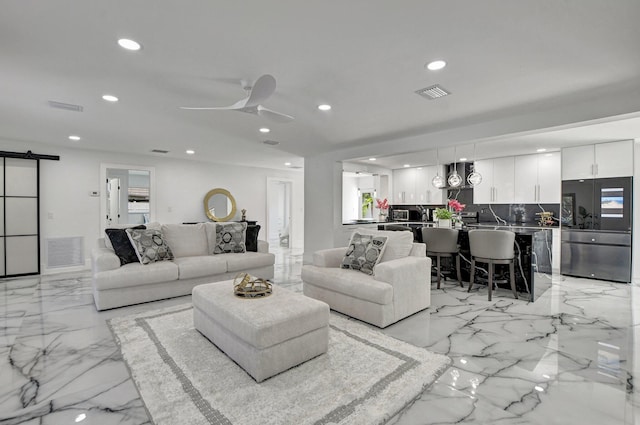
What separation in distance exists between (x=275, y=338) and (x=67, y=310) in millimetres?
2931

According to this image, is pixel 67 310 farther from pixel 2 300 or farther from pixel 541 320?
pixel 541 320

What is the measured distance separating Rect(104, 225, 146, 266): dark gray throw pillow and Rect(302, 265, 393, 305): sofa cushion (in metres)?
2.23

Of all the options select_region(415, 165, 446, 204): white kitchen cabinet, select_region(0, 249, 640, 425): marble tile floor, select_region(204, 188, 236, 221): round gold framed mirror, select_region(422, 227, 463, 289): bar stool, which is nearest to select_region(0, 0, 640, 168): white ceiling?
select_region(422, 227, 463, 289): bar stool

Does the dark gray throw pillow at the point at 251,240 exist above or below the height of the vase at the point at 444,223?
below

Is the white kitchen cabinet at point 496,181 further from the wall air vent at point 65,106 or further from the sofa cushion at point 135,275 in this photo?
the wall air vent at point 65,106

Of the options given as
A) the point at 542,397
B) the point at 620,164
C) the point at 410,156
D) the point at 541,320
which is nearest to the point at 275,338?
the point at 542,397

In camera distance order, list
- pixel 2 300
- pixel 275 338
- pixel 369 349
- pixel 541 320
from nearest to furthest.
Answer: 1. pixel 275 338
2. pixel 369 349
3. pixel 541 320
4. pixel 2 300

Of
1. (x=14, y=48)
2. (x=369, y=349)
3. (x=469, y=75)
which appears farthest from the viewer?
(x=469, y=75)

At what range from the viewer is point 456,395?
1948 millimetres

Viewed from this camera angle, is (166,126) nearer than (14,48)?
No

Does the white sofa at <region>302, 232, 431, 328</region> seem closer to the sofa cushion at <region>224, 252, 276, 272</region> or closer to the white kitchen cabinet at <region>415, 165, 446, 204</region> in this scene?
the sofa cushion at <region>224, 252, 276, 272</region>

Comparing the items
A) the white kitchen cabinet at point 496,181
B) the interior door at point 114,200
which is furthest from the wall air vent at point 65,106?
the white kitchen cabinet at point 496,181

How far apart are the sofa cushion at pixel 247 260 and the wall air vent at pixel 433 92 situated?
3.16 meters

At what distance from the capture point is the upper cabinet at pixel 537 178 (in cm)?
607
